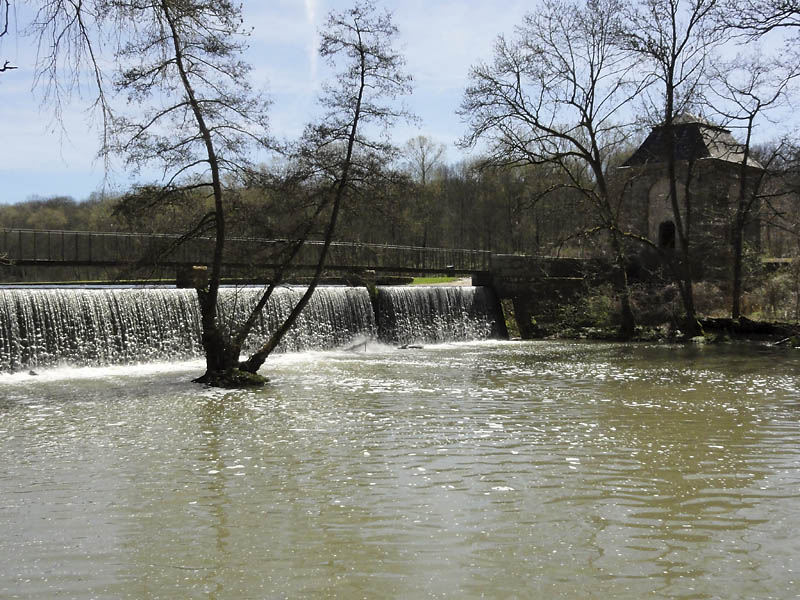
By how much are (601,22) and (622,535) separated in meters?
20.9

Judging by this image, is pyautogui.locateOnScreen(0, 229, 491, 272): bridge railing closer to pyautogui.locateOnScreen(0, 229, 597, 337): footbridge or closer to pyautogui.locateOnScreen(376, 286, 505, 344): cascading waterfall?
pyautogui.locateOnScreen(0, 229, 597, 337): footbridge

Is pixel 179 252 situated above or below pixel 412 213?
below

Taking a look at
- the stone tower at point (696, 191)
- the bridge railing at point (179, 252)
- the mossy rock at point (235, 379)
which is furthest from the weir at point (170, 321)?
the stone tower at point (696, 191)

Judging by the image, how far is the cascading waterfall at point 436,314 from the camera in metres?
23.6

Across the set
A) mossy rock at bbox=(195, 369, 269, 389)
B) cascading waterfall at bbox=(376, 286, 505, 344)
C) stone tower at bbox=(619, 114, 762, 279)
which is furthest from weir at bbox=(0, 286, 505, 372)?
stone tower at bbox=(619, 114, 762, 279)

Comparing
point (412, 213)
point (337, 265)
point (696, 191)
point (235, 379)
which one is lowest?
point (235, 379)

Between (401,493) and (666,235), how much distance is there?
30944 mm

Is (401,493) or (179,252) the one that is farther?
(179,252)

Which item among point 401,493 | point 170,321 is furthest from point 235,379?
point 401,493

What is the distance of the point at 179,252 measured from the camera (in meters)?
23.8

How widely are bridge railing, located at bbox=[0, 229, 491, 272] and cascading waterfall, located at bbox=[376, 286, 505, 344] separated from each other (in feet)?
5.14

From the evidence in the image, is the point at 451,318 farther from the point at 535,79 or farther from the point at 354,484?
the point at 354,484

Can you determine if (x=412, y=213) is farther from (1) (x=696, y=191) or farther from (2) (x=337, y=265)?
(1) (x=696, y=191)

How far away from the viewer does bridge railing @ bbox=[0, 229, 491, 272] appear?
1512 cm
